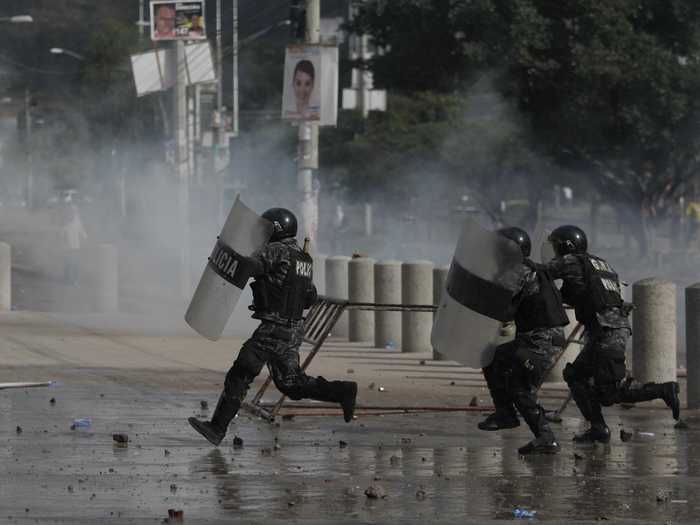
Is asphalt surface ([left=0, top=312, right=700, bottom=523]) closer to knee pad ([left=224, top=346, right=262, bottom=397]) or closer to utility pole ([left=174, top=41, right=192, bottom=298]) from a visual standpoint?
knee pad ([left=224, top=346, right=262, bottom=397])

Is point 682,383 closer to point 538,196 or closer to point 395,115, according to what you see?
point 538,196

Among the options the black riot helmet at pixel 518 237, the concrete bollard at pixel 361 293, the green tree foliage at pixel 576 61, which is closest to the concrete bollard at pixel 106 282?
the concrete bollard at pixel 361 293

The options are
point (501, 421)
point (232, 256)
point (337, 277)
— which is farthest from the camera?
point (337, 277)

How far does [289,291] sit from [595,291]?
79.0 inches

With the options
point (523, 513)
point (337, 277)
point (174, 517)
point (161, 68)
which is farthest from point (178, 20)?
point (174, 517)

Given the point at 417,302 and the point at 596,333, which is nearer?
the point at 596,333

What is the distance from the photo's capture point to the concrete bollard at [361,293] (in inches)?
797

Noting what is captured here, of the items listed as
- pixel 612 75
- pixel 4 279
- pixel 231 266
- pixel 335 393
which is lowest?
pixel 4 279

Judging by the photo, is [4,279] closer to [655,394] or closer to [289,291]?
[289,291]

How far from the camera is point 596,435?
11656 millimetres

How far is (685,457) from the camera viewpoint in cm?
1110

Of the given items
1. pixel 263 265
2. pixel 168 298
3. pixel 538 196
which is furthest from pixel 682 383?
pixel 538 196

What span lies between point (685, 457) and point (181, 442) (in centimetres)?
319

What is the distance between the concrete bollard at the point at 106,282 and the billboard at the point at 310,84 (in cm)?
370
